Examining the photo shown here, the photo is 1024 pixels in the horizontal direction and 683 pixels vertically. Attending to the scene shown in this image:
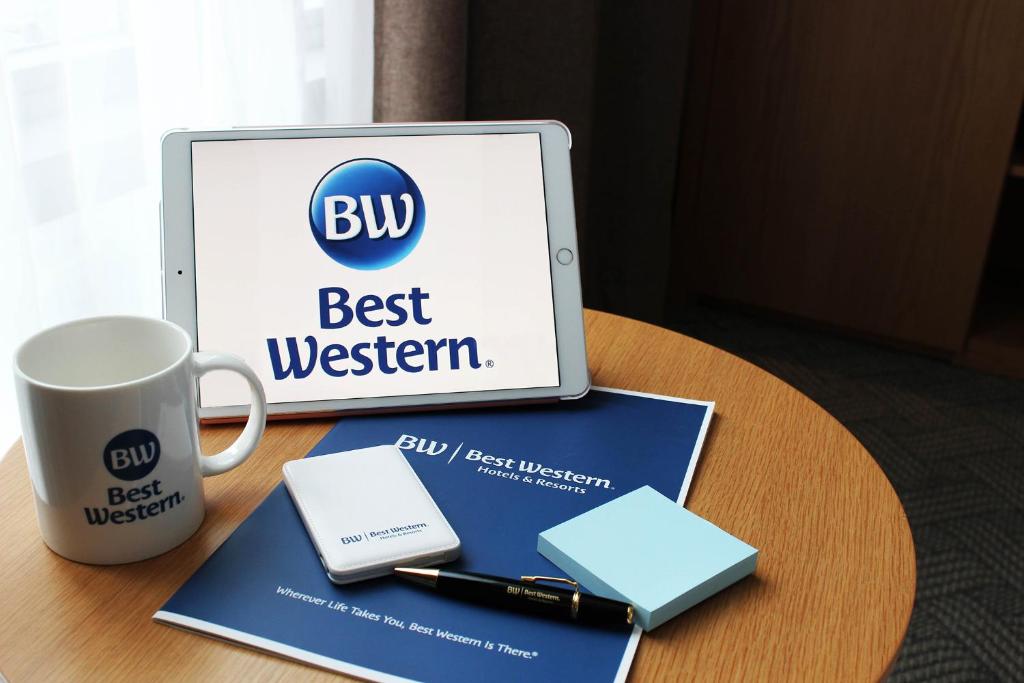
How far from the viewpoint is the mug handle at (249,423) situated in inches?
24.0

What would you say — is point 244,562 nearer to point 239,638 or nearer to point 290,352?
point 239,638

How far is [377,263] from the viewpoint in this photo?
753 mm

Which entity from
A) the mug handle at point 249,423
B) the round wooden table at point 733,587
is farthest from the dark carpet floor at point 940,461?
the mug handle at point 249,423

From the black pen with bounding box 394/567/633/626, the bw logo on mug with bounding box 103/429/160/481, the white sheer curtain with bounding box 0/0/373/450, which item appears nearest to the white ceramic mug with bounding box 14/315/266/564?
the bw logo on mug with bounding box 103/429/160/481

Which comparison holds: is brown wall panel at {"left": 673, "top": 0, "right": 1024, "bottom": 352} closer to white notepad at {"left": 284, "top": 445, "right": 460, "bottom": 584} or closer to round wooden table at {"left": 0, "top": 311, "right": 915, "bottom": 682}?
round wooden table at {"left": 0, "top": 311, "right": 915, "bottom": 682}

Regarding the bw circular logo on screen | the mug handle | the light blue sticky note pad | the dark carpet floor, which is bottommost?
the dark carpet floor

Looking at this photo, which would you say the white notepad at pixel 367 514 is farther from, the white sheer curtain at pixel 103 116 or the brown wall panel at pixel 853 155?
the brown wall panel at pixel 853 155

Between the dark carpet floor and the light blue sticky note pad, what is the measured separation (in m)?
0.85

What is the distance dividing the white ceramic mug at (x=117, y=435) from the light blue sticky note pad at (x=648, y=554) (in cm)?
22

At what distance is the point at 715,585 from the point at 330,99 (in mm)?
913

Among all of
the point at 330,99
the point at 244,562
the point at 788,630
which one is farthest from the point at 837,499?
the point at 330,99

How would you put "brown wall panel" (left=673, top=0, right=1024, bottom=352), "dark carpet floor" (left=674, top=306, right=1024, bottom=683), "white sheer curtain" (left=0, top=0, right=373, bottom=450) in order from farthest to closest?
"brown wall panel" (left=673, top=0, right=1024, bottom=352), "dark carpet floor" (left=674, top=306, right=1024, bottom=683), "white sheer curtain" (left=0, top=0, right=373, bottom=450)

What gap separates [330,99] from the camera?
1272 millimetres

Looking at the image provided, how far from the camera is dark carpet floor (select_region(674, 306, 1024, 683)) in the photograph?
4.44 feet
